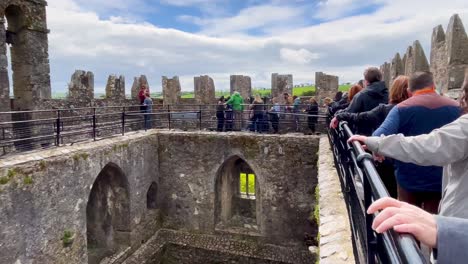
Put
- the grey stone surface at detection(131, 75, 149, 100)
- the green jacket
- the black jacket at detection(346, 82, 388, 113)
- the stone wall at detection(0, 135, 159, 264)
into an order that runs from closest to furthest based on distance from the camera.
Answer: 1. the black jacket at detection(346, 82, 388, 113)
2. the stone wall at detection(0, 135, 159, 264)
3. the green jacket
4. the grey stone surface at detection(131, 75, 149, 100)

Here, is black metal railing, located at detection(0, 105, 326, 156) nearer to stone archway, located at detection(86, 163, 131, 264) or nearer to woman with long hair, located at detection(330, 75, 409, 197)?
stone archway, located at detection(86, 163, 131, 264)

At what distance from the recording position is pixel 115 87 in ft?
49.4

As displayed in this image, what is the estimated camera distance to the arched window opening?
13.7 meters

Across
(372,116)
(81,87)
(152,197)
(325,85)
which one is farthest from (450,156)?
(81,87)

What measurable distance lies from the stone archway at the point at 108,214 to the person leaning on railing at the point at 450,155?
34.9ft

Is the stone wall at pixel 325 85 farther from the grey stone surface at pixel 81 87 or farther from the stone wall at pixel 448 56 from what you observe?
the grey stone surface at pixel 81 87

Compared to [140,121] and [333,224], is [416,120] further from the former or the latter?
[140,121]

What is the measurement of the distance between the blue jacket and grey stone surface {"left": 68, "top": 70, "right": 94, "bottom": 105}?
1263 cm

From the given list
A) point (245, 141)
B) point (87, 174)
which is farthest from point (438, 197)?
point (245, 141)

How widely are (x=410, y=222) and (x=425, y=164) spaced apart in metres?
0.87

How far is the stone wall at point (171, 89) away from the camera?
15594 mm

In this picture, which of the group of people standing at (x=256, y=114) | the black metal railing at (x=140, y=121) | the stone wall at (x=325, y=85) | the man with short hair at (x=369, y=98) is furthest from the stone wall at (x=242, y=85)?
the man with short hair at (x=369, y=98)

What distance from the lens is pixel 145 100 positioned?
45.9 feet

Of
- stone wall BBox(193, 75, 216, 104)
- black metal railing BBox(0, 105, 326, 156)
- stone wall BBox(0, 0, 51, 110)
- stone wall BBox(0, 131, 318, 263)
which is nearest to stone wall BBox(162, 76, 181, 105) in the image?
black metal railing BBox(0, 105, 326, 156)
